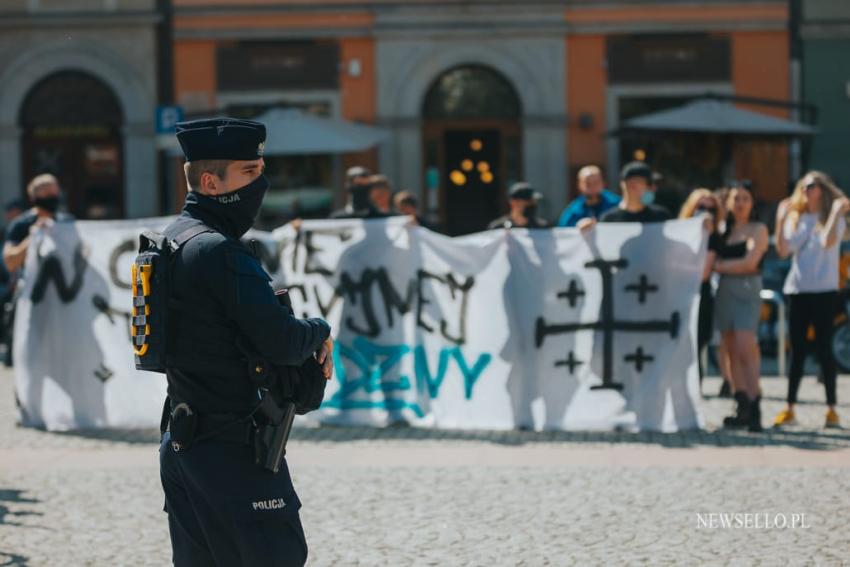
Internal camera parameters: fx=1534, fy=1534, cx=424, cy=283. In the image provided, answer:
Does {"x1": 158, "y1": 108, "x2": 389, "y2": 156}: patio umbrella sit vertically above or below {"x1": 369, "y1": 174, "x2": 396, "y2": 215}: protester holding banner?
above

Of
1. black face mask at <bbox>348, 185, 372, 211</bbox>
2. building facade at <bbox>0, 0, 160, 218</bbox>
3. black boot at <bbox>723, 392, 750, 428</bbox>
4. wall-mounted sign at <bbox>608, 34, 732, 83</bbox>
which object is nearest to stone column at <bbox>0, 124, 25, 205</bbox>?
building facade at <bbox>0, 0, 160, 218</bbox>

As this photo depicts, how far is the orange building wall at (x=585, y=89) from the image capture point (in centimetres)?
2470

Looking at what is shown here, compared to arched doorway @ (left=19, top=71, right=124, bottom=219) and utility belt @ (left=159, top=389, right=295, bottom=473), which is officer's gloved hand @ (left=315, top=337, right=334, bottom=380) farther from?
arched doorway @ (left=19, top=71, right=124, bottom=219)

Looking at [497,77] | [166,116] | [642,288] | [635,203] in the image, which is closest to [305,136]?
[166,116]

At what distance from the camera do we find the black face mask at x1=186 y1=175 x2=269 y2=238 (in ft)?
14.9

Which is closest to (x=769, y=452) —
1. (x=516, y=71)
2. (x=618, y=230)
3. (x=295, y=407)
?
(x=618, y=230)

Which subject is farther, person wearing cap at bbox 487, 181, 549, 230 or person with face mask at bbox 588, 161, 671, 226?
person wearing cap at bbox 487, 181, 549, 230

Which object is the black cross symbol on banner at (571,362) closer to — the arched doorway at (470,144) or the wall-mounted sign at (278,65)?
the arched doorway at (470,144)

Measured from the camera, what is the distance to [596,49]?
974 inches

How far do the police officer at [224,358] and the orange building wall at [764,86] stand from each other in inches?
819

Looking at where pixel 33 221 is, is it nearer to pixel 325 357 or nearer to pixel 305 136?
pixel 325 357

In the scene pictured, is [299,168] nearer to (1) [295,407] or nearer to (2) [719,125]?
(2) [719,125]

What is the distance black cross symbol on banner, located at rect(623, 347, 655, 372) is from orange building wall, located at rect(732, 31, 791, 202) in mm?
14159

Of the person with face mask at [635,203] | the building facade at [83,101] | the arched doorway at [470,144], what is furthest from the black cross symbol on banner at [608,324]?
the building facade at [83,101]
